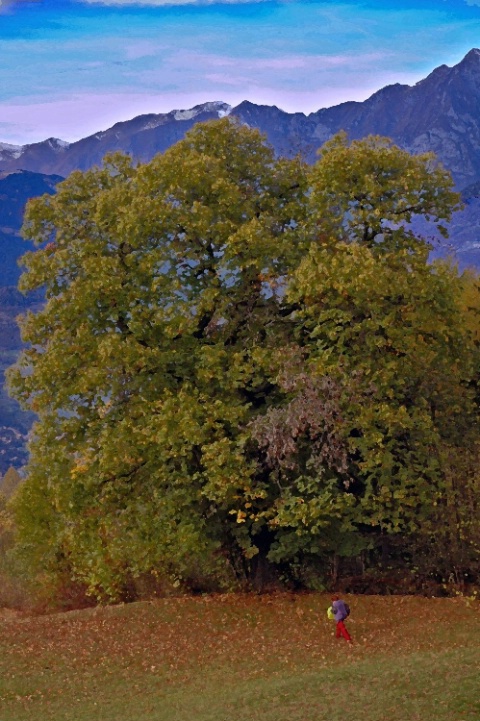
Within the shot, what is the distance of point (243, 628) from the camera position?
32281 millimetres

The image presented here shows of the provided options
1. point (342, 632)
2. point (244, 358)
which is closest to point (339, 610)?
point (342, 632)

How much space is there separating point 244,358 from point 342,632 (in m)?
11.3

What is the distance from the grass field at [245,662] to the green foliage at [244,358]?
2736 mm

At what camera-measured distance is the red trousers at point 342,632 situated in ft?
96.7

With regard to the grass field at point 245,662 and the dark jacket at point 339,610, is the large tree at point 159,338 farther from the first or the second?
the dark jacket at point 339,610

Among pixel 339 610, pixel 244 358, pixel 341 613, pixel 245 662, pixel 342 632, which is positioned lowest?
pixel 342 632

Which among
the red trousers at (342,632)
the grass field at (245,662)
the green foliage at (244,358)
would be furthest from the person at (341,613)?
the green foliage at (244,358)

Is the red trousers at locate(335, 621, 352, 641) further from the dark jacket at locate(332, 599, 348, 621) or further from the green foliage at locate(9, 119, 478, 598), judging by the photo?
the green foliage at locate(9, 119, 478, 598)

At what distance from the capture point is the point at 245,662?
2770 centimetres

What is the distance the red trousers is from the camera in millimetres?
29462

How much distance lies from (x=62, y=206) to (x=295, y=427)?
14433 millimetres

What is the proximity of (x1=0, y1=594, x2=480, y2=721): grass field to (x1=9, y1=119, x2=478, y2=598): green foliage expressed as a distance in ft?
8.98

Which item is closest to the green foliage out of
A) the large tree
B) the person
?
the large tree

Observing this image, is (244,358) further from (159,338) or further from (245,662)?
(245,662)
